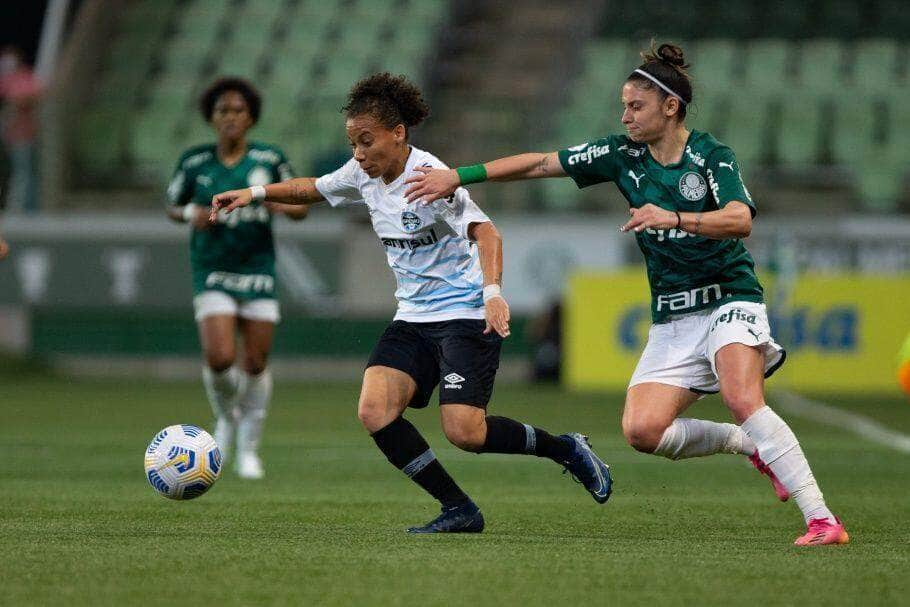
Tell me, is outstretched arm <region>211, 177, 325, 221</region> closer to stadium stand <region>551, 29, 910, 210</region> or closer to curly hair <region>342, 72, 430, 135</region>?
curly hair <region>342, 72, 430, 135</region>

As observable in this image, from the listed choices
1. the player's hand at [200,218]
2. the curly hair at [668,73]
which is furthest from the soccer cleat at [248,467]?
the curly hair at [668,73]

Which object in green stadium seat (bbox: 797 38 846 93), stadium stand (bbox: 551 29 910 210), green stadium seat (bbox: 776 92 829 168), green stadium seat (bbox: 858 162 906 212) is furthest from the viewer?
green stadium seat (bbox: 797 38 846 93)

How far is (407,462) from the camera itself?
22.4 ft

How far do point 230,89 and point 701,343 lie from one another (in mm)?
4119

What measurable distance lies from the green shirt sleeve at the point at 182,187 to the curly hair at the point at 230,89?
38 centimetres

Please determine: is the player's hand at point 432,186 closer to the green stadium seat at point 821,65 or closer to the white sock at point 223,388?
the white sock at point 223,388

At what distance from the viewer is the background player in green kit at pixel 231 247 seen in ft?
32.6

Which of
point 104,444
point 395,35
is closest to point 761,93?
point 395,35

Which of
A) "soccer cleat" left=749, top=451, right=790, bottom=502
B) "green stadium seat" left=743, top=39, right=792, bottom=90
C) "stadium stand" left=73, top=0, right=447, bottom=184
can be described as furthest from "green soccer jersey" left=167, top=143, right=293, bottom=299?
"green stadium seat" left=743, top=39, right=792, bottom=90

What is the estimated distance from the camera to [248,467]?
989cm

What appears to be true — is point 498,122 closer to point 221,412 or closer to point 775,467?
point 221,412

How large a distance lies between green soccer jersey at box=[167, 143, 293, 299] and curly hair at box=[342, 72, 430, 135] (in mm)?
3159

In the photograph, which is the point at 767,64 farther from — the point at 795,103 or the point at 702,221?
the point at 702,221

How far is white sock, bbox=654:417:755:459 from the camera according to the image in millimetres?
6879
